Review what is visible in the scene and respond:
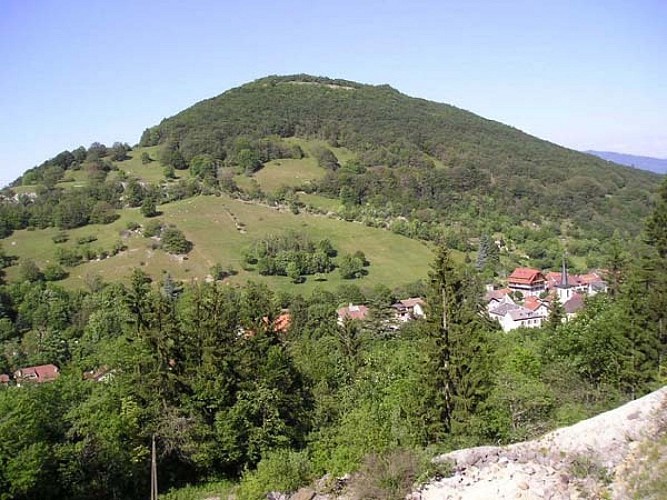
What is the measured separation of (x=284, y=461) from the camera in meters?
18.2

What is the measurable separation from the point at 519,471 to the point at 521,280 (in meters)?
72.3

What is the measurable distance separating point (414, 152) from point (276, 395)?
11878cm

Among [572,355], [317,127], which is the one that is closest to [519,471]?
[572,355]

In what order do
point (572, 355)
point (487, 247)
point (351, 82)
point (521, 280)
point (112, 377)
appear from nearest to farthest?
point (112, 377), point (572, 355), point (521, 280), point (487, 247), point (351, 82)

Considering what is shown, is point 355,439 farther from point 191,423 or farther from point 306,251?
point 306,251

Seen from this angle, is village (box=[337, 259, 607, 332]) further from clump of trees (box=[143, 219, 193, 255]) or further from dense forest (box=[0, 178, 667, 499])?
dense forest (box=[0, 178, 667, 499])

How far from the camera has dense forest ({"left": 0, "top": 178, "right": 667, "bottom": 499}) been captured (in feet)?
61.1

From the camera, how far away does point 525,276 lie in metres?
81.6

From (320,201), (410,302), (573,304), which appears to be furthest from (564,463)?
(320,201)

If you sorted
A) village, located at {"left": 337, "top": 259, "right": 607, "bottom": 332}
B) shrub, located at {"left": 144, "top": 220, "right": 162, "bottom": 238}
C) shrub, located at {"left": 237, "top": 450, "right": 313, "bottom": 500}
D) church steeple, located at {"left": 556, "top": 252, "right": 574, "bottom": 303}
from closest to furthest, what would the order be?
shrub, located at {"left": 237, "top": 450, "right": 313, "bottom": 500}
village, located at {"left": 337, "top": 259, "right": 607, "bottom": 332}
church steeple, located at {"left": 556, "top": 252, "right": 574, "bottom": 303}
shrub, located at {"left": 144, "top": 220, "right": 162, "bottom": 238}

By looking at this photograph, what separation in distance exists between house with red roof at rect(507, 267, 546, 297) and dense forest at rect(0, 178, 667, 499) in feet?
171

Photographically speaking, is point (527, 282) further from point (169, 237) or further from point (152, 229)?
point (152, 229)

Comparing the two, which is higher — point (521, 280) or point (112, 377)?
point (112, 377)

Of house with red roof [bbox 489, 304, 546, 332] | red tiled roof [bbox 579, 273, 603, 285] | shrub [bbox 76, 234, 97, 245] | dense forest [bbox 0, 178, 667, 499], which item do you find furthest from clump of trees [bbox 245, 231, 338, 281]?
dense forest [bbox 0, 178, 667, 499]
